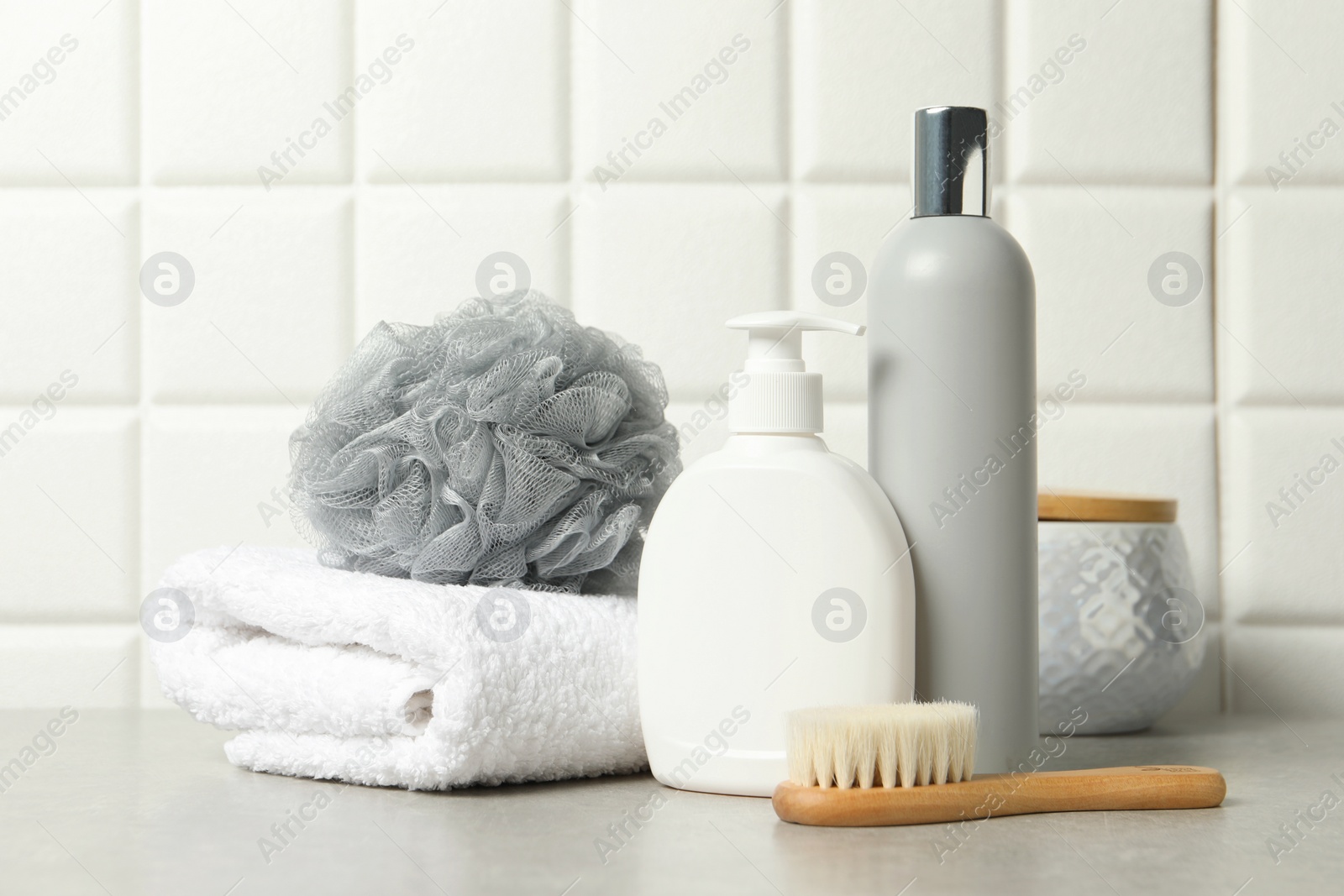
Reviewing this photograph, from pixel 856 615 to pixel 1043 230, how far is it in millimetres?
418

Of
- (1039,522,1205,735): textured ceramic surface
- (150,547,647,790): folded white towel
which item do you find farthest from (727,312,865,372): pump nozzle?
(1039,522,1205,735): textured ceramic surface

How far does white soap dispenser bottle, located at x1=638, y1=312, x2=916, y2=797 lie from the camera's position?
44 centimetres

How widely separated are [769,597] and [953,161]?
0.21m

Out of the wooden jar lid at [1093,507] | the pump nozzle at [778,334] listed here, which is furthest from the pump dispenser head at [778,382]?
the wooden jar lid at [1093,507]

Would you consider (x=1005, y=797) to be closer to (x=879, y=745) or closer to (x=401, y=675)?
(x=879, y=745)

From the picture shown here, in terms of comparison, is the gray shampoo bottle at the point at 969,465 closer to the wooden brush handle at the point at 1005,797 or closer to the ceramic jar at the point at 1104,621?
the wooden brush handle at the point at 1005,797

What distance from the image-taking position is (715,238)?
30.1 inches

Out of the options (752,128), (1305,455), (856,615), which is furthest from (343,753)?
(1305,455)

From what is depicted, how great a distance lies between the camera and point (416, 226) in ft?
2.52

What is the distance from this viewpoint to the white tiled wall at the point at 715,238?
0.76 metres

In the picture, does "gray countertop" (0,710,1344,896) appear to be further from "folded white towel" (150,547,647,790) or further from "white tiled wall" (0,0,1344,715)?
"white tiled wall" (0,0,1344,715)

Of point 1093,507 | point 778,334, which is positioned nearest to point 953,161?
point 778,334

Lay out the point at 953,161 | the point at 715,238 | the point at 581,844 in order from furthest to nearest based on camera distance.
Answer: the point at 715,238
the point at 953,161
the point at 581,844

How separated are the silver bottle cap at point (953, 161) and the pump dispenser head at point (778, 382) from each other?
73 mm
